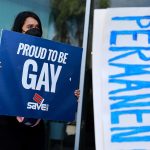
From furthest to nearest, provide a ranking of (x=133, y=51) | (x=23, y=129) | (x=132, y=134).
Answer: (x=23, y=129) → (x=133, y=51) → (x=132, y=134)

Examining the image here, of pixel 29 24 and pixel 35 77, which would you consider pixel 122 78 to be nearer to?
pixel 35 77

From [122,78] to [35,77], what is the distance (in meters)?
0.78

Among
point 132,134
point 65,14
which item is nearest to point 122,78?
point 132,134

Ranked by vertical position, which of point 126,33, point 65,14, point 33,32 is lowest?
point 126,33

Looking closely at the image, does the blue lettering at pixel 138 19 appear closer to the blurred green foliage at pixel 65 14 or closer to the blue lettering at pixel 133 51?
the blue lettering at pixel 133 51

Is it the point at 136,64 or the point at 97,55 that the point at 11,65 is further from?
the point at 136,64

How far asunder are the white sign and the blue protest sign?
2.01 ft

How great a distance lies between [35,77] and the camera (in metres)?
3.35

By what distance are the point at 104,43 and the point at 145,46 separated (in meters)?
0.23

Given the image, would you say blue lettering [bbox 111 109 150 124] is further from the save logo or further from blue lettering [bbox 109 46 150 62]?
the save logo

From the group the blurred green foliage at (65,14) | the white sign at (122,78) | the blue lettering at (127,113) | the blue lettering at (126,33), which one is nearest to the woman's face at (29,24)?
the white sign at (122,78)

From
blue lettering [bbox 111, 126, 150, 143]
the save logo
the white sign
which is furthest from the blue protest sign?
blue lettering [bbox 111, 126, 150, 143]

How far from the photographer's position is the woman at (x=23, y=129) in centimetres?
332

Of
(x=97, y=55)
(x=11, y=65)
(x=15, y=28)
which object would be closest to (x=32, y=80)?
(x=11, y=65)
